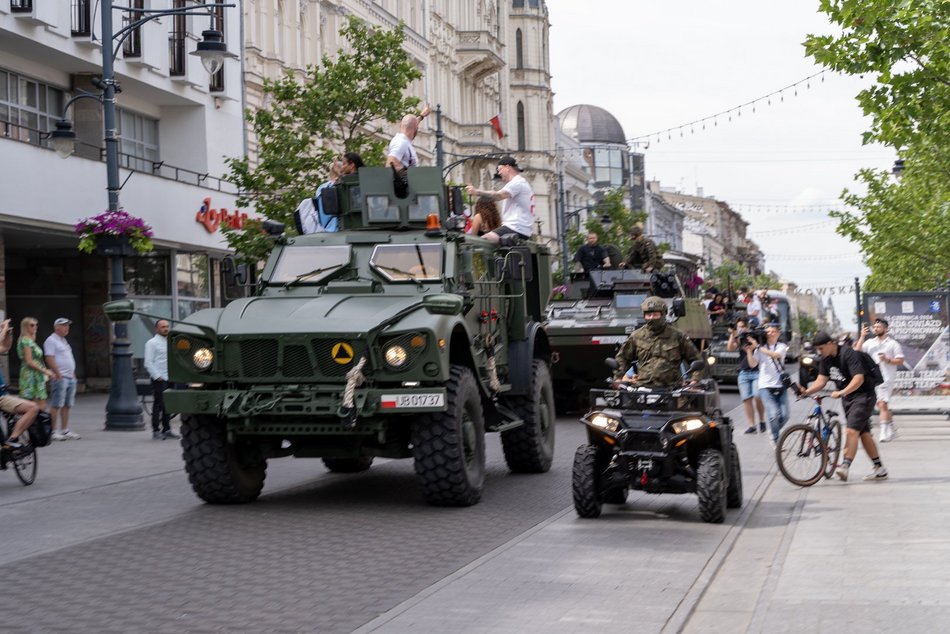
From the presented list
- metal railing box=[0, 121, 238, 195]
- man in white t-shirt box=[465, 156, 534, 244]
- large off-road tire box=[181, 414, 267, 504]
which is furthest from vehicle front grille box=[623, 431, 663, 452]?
metal railing box=[0, 121, 238, 195]

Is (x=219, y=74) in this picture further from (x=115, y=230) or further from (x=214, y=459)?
(x=214, y=459)

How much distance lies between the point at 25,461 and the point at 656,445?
6.25m

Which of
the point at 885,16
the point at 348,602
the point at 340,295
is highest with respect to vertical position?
the point at 885,16

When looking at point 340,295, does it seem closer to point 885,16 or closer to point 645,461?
point 645,461

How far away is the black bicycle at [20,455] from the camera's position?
45.5 ft

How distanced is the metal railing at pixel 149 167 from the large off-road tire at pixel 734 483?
1858 cm

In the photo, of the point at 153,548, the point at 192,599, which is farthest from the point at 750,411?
the point at 192,599

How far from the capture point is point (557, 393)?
25594 mm

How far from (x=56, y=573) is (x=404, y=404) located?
321 cm

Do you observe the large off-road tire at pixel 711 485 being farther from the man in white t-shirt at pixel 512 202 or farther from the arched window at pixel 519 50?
the arched window at pixel 519 50

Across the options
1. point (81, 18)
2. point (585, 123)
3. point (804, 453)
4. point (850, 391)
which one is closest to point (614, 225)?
point (81, 18)

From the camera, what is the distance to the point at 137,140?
34.4m

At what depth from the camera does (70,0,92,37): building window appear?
29359 millimetres

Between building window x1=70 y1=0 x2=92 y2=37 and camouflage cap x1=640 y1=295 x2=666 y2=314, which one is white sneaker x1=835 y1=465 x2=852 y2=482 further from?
building window x1=70 y1=0 x2=92 y2=37
